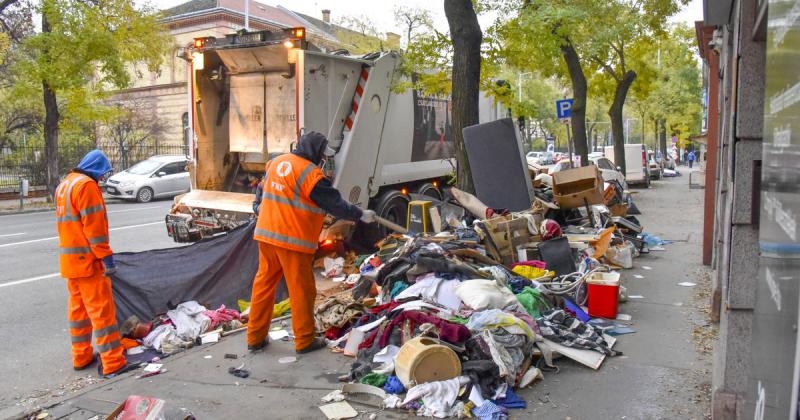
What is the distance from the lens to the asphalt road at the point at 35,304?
5363mm

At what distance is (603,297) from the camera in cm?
656

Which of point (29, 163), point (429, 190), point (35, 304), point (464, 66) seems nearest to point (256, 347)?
point (35, 304)

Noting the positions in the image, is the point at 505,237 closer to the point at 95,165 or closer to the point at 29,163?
the point at 95,165

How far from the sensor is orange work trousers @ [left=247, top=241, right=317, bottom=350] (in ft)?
18.1

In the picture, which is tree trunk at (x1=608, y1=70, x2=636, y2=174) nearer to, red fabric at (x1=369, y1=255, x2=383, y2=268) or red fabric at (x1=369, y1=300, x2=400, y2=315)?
red fabric at (x1=369, y1=255, x2=383, y2=268)

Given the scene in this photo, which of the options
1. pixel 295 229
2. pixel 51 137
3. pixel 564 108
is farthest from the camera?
pixel 51 137

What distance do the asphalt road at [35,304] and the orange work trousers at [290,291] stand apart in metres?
1.51

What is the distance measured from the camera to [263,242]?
5551 mm

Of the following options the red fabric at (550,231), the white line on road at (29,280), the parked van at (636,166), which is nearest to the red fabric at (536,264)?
the red fabric at (550,231)

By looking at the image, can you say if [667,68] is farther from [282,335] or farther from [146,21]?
[282,335]

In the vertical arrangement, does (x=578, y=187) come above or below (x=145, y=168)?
below

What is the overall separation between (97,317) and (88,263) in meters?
0.44

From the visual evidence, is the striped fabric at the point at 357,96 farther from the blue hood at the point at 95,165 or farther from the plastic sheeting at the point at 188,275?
the blue hood at the point at 95,165

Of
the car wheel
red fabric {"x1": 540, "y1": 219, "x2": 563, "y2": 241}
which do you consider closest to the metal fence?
the car wheel
